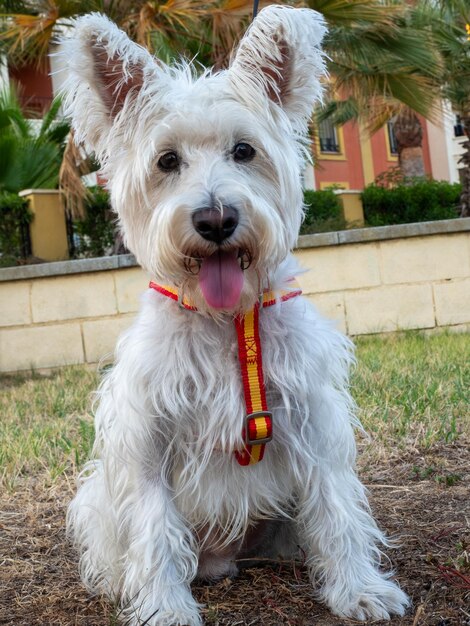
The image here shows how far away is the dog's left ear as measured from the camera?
2355mm

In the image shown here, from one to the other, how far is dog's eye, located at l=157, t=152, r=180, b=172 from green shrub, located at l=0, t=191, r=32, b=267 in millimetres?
7764

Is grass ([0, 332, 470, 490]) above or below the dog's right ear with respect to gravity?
below

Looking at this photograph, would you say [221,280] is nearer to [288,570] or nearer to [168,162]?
[168,162]

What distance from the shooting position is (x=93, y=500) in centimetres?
275

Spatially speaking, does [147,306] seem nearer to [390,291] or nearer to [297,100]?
[297,100]

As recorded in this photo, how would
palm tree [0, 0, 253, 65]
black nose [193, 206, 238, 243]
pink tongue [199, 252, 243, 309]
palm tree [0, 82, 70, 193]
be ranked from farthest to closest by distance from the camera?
palm tree [0, 82, 70, 193], palm tree [0, 0, 253, 65], pink tongue [199, 252, 243, 309], black nose [193, 206, 238, 243]

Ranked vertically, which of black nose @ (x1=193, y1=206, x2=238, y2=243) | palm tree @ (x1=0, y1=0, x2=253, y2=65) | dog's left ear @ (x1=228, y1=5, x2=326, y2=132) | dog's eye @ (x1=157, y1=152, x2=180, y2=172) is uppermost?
palm tree @ (x1=0, y1=0, x2=253, y2=65)

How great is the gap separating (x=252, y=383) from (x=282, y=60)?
1000 mm

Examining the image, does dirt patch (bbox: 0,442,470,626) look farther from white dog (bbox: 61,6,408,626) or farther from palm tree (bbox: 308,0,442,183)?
palm tree (bbox: 308,0,442,183)

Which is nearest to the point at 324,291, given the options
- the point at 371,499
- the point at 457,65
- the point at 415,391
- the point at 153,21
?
the point at 153,21

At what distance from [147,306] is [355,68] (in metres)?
8.65

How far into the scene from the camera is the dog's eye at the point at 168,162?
240 cm

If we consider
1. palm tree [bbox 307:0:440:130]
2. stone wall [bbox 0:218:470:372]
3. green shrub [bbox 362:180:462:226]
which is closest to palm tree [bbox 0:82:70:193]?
stone wall [bbox 0:218:470:372]

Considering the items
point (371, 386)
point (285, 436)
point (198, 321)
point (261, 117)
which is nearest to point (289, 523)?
point (285, 436)
